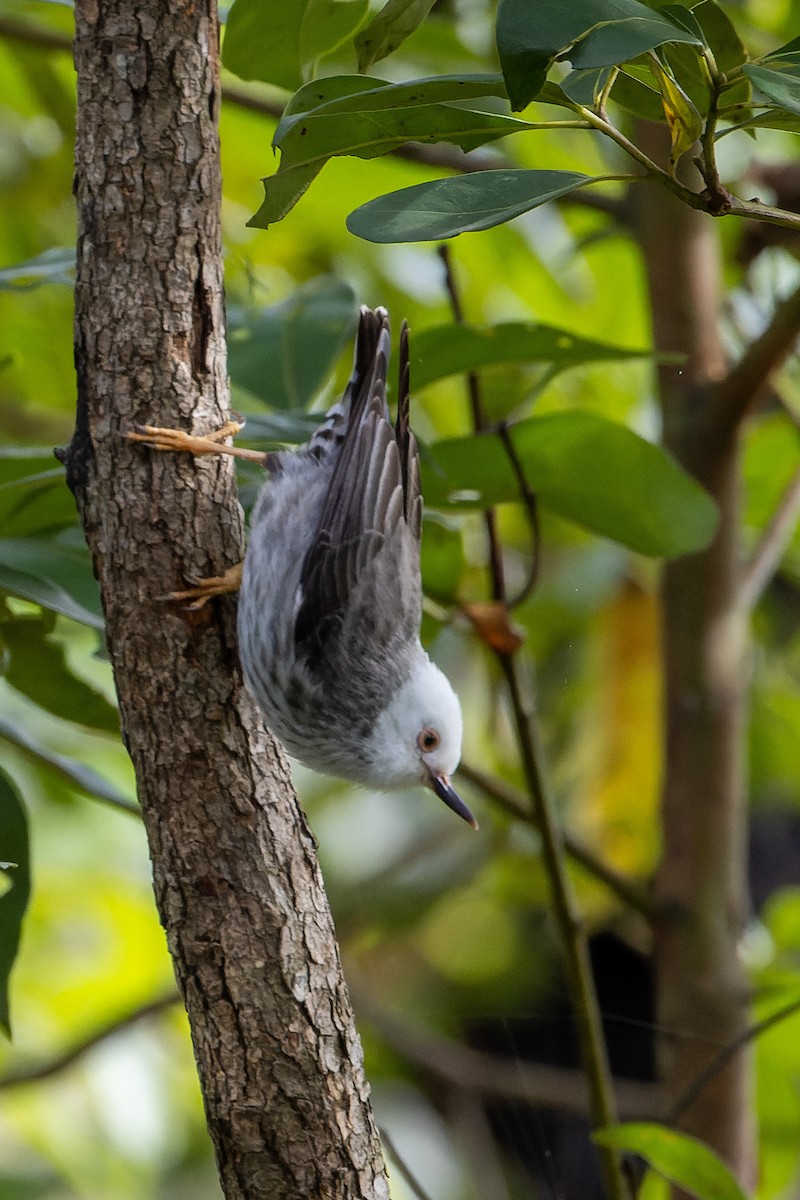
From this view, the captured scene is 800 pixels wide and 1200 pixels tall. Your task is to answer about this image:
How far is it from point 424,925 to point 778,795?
1.30 m

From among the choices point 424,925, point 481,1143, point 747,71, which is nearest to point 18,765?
point 424,925

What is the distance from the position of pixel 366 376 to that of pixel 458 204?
129 centimetres

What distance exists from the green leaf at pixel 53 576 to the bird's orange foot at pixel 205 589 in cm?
24

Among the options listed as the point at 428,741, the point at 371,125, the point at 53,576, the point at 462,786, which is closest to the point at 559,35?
the point at 371,125

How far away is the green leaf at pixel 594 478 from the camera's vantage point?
2236 millimetres

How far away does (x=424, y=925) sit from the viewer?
4438mm

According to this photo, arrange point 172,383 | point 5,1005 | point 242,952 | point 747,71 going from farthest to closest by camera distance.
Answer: point 5,1005
point 172,383
point 242,952
point 747,71

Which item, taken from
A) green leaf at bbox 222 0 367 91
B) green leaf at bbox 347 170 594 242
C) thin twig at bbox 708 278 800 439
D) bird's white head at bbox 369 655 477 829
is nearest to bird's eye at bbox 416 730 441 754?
bird's white head at bbox 369 655 477 829

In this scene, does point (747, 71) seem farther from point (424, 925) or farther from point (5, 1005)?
point (424, 925)

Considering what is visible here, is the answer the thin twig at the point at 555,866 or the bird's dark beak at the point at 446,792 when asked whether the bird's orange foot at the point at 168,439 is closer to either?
the thin twig at the point at 555,866

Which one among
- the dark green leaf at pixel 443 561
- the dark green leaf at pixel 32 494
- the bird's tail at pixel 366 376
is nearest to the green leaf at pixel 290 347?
the bird's tail at pixel 366 376

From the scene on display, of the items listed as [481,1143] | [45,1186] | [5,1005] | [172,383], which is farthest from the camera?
[481,1143]

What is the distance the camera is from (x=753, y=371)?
2.54 metres

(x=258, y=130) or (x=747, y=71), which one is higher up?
(x=258, y=130)
